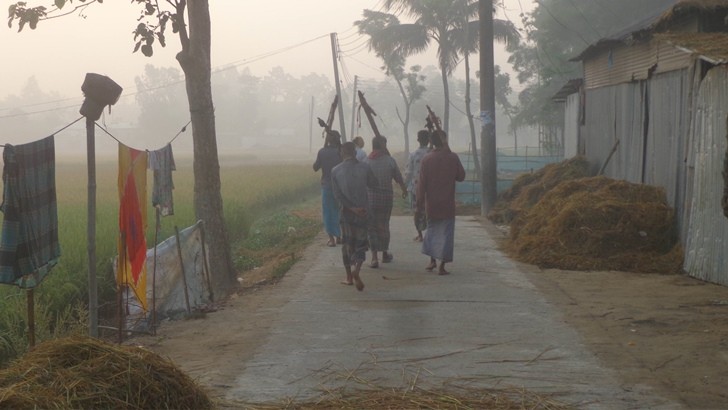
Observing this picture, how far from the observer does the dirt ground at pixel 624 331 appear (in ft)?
21.0

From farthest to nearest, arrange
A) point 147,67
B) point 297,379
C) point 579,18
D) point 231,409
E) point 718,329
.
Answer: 1. point 147,67
2. point 579,18
3. point 718,329
4. point 297,379
5. point 231,409

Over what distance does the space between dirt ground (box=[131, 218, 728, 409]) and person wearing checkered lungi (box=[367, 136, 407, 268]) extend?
5.08 feet

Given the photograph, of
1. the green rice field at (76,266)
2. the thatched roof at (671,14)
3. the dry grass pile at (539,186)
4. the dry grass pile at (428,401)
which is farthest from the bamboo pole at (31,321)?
the dry grass pile at (539,186)

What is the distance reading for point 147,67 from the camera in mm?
171500

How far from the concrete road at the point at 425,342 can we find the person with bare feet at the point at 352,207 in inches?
15.6

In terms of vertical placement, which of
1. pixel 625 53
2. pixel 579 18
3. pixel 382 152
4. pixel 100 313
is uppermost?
pixel 579 18

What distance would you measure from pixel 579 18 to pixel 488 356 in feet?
125

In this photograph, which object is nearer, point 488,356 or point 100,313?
point 488,356

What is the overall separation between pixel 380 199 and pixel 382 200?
0.04 m

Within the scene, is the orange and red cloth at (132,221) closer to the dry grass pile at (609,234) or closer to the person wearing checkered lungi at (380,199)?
the person wearing checkered lungi at (380,199)

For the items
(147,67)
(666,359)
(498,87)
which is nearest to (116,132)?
(147,67)

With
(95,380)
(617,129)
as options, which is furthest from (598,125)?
(95,380)

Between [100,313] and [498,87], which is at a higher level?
[498,87]

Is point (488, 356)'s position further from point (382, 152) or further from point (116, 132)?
point (116, 132)
